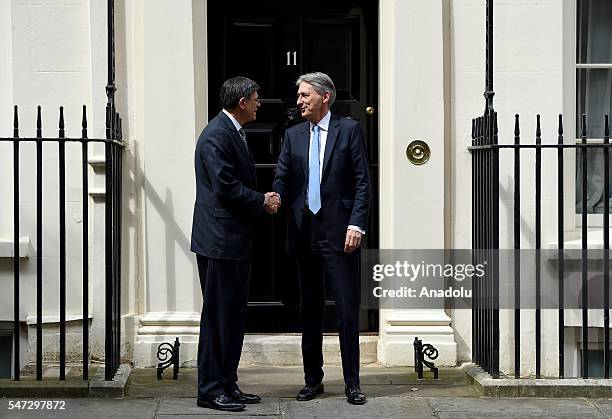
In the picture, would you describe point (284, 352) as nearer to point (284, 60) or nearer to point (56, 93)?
point (284, 60)

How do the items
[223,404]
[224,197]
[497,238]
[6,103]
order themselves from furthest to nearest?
[6,103], [497,238], [223,404], [224,197]

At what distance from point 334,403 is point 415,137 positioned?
195cm

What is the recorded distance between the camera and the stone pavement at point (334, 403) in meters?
6.41

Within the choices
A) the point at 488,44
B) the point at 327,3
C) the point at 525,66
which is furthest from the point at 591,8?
the point at 327,3

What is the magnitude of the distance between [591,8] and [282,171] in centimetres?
268

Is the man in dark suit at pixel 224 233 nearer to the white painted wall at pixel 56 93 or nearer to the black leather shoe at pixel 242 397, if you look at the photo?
the black leather shoe at pixel 242 397

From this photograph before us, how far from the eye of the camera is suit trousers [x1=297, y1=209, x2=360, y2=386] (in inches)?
262

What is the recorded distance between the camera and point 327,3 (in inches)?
312

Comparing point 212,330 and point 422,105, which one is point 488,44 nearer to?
point 422,105

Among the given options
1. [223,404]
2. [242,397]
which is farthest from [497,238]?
[223,404]

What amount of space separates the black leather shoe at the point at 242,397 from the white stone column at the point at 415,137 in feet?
4.29

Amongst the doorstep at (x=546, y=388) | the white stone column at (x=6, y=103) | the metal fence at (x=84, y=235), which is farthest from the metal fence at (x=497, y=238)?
the white stone column at (x=6, y=103)

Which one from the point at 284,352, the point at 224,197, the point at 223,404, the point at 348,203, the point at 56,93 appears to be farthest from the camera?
the point at 284,352

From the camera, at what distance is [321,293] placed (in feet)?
22.2
